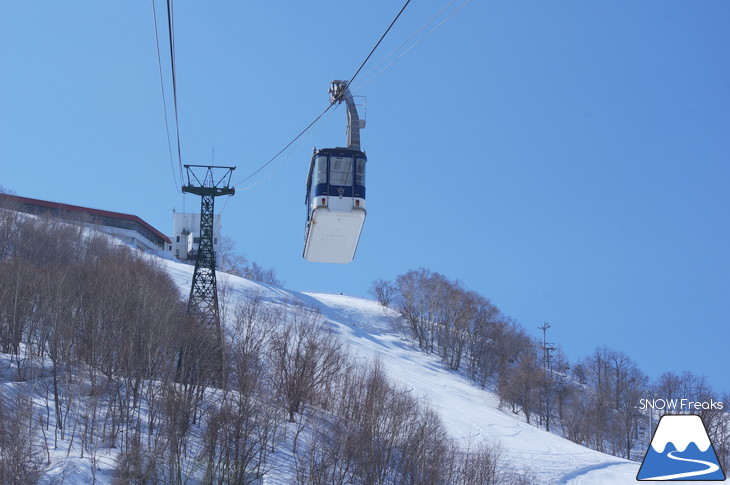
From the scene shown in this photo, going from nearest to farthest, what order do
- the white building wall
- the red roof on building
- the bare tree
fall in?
1. the bare tree
2. the red roof on building
3. the white building wall

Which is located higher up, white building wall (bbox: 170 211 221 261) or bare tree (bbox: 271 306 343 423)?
white building wall (bbox: 170 211 221 261)

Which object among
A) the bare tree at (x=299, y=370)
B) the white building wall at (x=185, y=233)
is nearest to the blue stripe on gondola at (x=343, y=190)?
the bare tree at (x=299, y=370)

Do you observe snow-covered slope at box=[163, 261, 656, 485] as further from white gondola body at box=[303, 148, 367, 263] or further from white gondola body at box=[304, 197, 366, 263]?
white gondola body at box=[303, 148, 367, 263]

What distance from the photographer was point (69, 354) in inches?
1754

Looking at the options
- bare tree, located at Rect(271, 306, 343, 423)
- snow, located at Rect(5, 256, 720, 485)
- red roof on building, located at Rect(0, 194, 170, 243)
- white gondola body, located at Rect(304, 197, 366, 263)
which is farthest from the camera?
red roof on building, located at Rect(0, 194, 170, 243)

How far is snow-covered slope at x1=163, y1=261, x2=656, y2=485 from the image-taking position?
187 feet

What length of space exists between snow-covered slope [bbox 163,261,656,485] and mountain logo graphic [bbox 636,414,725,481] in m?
29.6

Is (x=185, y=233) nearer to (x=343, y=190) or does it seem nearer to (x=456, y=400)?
(x=456, y=400)

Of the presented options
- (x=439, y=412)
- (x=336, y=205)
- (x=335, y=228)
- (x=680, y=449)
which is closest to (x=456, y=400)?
(x=439, y=412)

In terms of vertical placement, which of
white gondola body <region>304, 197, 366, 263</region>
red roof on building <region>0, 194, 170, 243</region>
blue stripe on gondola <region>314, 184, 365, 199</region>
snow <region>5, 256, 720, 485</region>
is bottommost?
snow <region>5, 256, 720, 485</region>

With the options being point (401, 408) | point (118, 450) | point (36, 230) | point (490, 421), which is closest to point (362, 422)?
point (401, 408)

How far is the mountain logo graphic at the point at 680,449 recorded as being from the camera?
72.7 ft

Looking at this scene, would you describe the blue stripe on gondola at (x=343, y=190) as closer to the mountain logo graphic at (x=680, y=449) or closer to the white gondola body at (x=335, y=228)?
the white gondola body at (x=335, y=228)

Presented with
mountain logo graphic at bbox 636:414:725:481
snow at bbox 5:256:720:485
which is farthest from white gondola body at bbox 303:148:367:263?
snow at bbox 5:256:720:485
